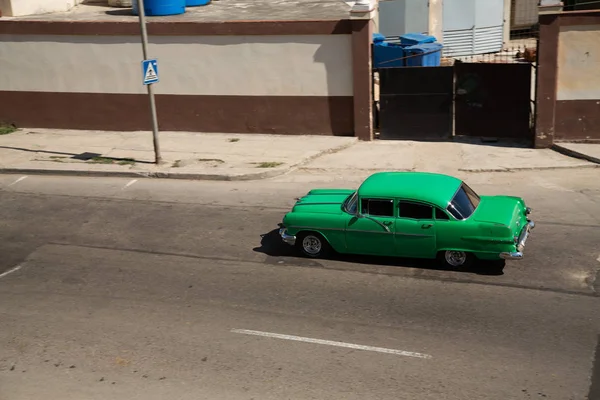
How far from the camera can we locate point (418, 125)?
19.9 metres

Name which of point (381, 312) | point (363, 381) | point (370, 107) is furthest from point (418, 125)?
point (363, 381)

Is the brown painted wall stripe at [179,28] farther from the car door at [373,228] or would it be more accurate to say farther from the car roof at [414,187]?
the car door at [373,228]

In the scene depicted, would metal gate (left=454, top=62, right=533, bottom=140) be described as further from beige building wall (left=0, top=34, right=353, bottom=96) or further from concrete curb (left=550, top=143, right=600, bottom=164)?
beige building wall (left=0, top=34, right=353, bottom=96)

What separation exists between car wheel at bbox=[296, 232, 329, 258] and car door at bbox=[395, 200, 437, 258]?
1.23 m

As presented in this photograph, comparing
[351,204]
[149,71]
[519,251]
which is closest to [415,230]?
[351,204]

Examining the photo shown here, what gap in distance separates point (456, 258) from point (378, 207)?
139 cm

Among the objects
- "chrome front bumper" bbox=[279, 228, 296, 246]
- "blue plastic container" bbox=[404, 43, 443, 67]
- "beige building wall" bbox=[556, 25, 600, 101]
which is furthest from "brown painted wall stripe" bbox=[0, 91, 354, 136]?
"chrome front bumper" bbox=[279, 228, 296, 246]

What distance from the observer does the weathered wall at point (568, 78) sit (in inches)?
709

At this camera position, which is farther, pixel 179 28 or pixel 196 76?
pixel 196 76

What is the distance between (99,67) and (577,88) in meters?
12.3

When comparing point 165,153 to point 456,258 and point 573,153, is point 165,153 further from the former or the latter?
point 456,258

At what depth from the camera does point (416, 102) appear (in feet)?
64.8

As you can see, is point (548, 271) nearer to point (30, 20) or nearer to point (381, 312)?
point (381, 312)

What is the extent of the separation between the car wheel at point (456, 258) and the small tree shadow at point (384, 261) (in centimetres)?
8
